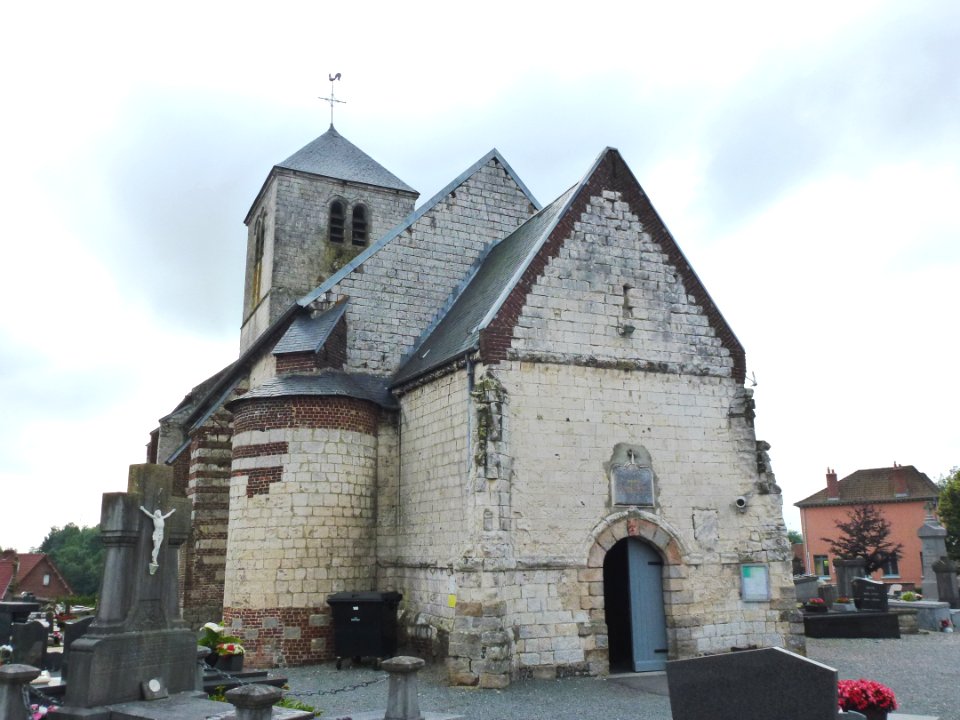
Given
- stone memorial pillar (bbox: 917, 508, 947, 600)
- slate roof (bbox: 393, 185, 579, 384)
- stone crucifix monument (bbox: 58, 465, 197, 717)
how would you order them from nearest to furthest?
1. stone crucifix monument (bbox: 58, 465, 197, 717)
2. slate roof (bbox: 393, 185, 579, 384)
3. stone memorial pillar (bbox: 917, 508, 947, 600)

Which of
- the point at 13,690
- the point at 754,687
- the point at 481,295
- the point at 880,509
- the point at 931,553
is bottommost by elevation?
the point at 13,690

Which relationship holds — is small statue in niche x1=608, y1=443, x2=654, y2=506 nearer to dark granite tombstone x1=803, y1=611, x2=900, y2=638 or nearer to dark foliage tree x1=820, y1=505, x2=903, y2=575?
dark granite tombstone x1=803, y1=611, x2=900, y2=638

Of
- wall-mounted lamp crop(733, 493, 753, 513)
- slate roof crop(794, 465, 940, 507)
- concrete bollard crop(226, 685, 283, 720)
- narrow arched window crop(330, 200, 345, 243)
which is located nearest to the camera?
concrete bollard crop(226, 685, 283, 720)

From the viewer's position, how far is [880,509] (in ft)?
147

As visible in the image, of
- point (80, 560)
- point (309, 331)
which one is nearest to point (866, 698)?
point (309, 331)

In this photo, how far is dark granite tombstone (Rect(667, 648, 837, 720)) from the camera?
222 inches

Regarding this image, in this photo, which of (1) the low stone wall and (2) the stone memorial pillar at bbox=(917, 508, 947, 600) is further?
(2) the stone memorial pillar at bbox=(917, 508, 947, 600)

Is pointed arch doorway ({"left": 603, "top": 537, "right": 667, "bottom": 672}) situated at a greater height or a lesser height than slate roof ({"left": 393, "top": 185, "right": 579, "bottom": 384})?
lesser

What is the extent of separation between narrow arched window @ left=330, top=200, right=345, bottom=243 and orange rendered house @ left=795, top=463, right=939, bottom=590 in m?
32.2

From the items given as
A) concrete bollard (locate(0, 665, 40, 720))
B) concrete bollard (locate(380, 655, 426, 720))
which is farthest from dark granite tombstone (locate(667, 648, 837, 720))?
concrete bollard (locate(0, 665, 40, 720))

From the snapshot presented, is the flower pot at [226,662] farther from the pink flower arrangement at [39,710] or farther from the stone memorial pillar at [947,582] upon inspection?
the stone memorial pillar at [947,582]

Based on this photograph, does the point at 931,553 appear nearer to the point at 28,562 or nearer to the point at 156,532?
the point at 156,532

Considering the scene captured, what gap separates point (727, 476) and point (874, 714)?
24.5ft

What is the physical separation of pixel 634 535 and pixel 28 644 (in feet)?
29.7
